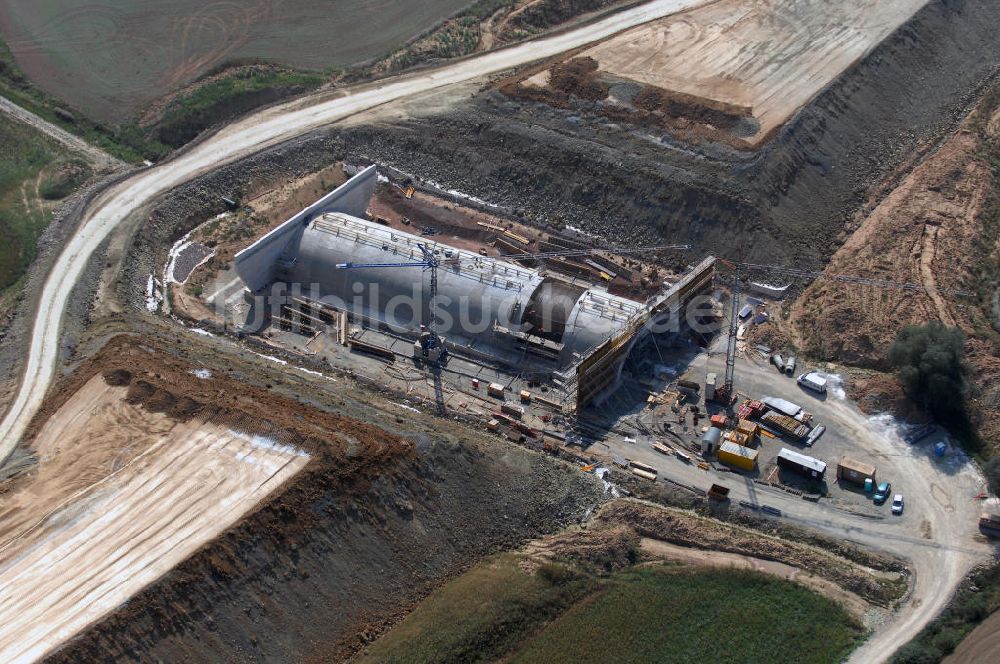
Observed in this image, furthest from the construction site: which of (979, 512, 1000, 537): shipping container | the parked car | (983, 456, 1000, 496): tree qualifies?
(983, 456, 1000, 496): tree

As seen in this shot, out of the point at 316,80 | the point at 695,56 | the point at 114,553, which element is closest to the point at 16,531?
the point at 114,553

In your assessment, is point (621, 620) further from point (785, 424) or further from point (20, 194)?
point (20, 194)

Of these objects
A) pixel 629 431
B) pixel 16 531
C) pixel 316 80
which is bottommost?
pixel 629 431

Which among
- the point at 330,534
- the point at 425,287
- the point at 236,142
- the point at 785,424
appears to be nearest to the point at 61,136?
the point at 236,142

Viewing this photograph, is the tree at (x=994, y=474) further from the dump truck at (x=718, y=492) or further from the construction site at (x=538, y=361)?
the dump truck at (x=718, y=492)

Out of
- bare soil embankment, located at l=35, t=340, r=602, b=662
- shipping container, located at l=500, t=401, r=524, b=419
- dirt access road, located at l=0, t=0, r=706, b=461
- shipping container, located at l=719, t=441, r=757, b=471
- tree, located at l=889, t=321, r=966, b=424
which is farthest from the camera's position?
dirt access road, located at l=0, t=0, r=706, b=461

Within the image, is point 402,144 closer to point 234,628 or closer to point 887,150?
point 887,150

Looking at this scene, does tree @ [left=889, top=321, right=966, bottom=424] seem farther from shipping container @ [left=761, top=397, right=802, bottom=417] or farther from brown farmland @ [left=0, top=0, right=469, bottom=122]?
brown farmland @ [left=0, top=0, right=469, bottom=122]
